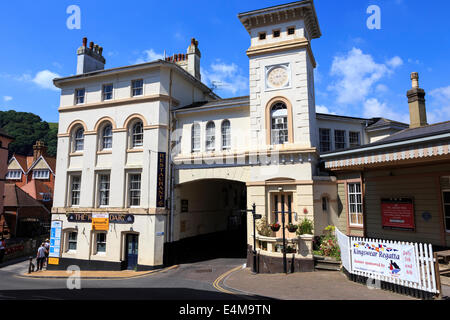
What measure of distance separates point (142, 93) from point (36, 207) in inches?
971

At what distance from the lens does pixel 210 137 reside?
62.8ft

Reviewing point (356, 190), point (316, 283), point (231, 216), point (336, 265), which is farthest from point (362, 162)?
point (231, 216)

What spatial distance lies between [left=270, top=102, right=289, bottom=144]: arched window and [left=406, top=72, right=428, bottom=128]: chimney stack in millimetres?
7910

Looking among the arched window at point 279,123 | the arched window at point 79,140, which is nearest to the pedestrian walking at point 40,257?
the arched window at point 79,140

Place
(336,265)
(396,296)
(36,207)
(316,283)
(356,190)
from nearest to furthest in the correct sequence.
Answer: (396,296) → (316,283) → (336,265) → (356,190) → (36,207)

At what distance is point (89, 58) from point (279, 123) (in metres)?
16.8

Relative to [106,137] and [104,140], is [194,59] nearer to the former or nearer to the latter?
[106,137]

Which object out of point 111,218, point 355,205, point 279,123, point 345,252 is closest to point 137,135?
point 111,218

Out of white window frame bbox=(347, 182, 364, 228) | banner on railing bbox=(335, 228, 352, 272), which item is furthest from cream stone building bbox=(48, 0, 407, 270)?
banner on railing bbox=(335, 228, 352, 272)

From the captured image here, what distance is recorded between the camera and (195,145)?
19.5m

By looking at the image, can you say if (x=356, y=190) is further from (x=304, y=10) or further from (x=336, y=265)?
(x=304, y=10)

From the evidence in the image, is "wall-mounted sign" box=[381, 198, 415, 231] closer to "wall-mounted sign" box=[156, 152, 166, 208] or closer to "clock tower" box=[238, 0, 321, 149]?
"clock tower" box=[238, 0, 321, 149]

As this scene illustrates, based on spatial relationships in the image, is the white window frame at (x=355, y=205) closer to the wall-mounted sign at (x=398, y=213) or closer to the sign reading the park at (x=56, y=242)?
the wall-mounted sign at (x=398, y=213)

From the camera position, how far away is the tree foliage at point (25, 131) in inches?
3140
